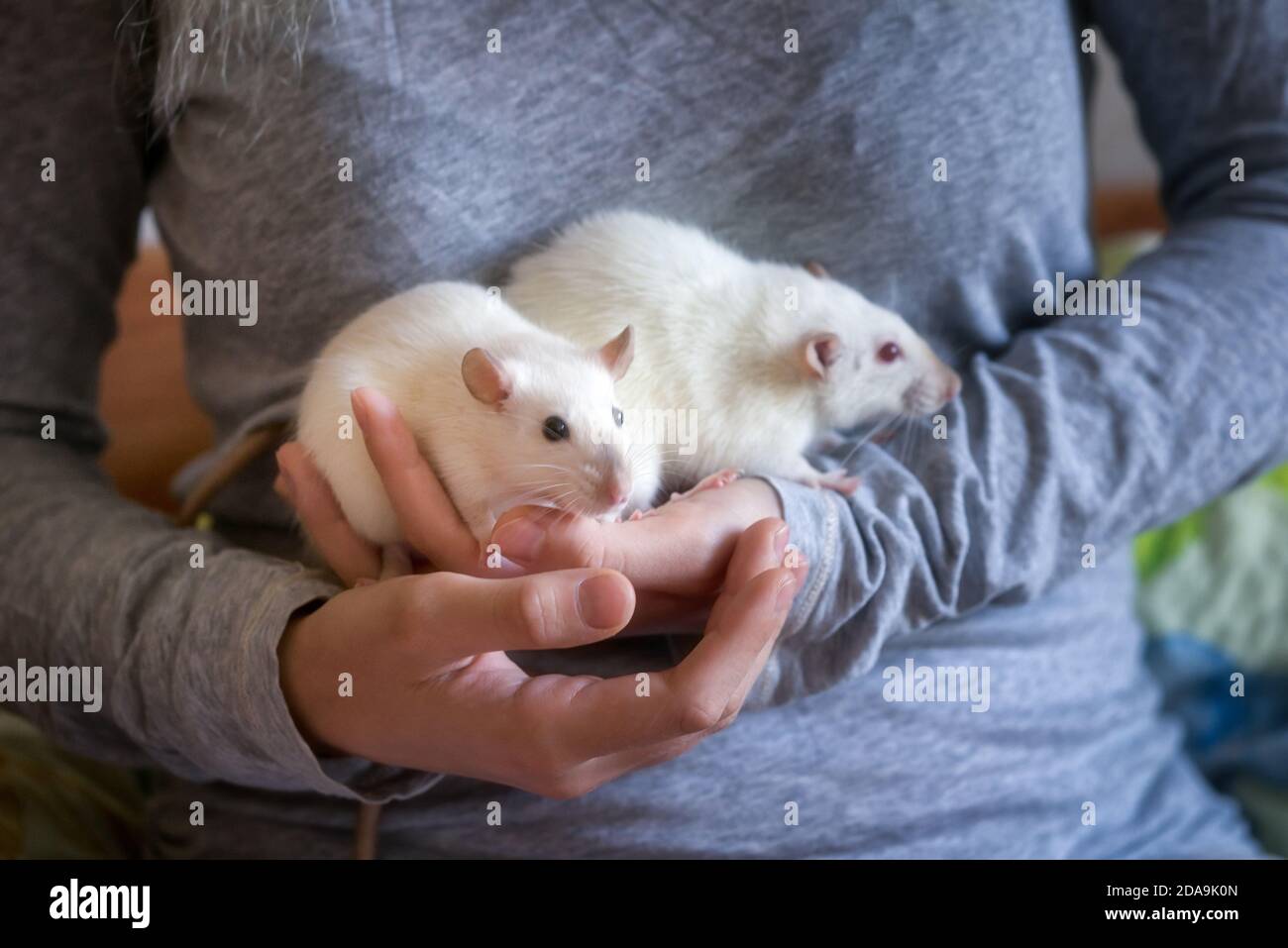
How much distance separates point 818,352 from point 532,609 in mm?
334

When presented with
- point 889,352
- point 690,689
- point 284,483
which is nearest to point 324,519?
point 284,483

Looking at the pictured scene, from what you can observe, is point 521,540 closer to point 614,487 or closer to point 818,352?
point 614,487

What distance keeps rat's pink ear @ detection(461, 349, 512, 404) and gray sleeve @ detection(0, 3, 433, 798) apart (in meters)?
0.16

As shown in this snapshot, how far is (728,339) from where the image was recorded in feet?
2.48

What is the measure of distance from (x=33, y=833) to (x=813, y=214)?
2.46 feet

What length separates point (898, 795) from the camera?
2.48 ft

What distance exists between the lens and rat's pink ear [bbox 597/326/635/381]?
0.64 metres

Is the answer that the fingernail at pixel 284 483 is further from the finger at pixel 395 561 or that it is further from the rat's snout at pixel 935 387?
the rat's snout at pixel 935 387

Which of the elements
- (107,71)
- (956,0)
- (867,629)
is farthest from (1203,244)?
(107,71)

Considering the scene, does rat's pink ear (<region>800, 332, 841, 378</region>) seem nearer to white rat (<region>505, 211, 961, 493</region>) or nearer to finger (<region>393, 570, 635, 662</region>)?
white rat (<region>505, 211, 961, 493</region>)

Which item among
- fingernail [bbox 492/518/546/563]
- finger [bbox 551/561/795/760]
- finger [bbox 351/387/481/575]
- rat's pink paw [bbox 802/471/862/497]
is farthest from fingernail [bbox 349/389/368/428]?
rat's pink paw [bbox 802/471/862/497]

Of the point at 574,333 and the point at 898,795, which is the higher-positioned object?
the point at 574,333

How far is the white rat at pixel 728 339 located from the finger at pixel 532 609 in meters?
0.20

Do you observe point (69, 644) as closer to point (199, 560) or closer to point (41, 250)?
point (199, 560)
